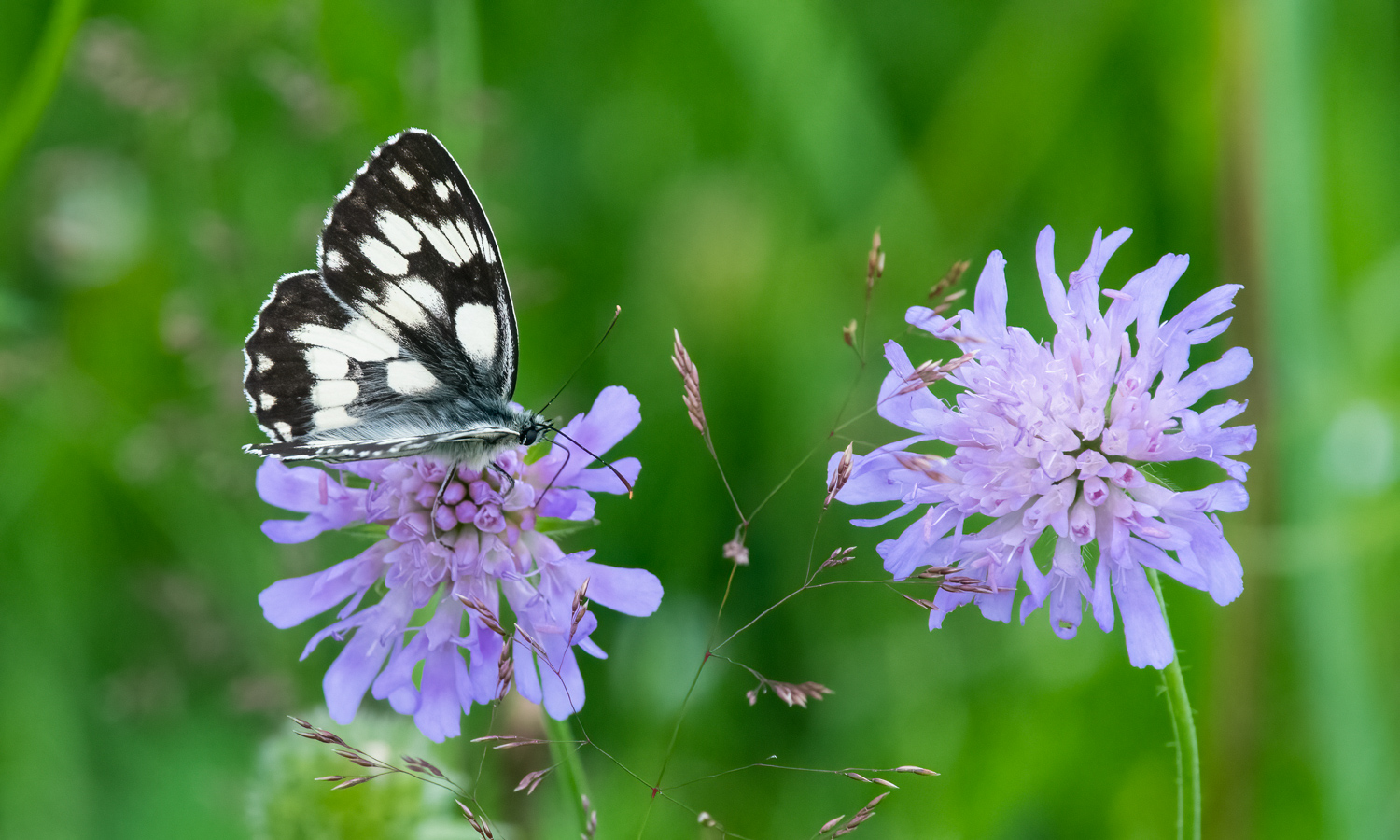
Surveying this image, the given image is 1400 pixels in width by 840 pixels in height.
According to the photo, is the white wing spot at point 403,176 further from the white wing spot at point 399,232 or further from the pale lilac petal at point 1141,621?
the pale lilac petal at point 1141,621

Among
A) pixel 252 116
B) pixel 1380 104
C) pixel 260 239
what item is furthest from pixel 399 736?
pixel 1380 104

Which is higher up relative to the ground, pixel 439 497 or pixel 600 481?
pixel 600 481

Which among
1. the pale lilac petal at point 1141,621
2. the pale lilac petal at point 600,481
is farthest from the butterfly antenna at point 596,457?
the pale lilac petal at point 1141,621

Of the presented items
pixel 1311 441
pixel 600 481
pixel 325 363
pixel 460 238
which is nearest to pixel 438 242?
pixel 460 238

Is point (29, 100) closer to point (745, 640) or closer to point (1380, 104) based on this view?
point (745, 640)

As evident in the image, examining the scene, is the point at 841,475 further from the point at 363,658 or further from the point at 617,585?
the point at 363,658

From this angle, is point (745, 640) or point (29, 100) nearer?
point (29, 100)

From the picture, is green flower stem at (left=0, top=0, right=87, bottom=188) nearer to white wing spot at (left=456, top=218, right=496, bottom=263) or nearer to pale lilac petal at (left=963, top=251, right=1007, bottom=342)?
white wing spot at (left=456, top=218, right=496, bottom=263)
